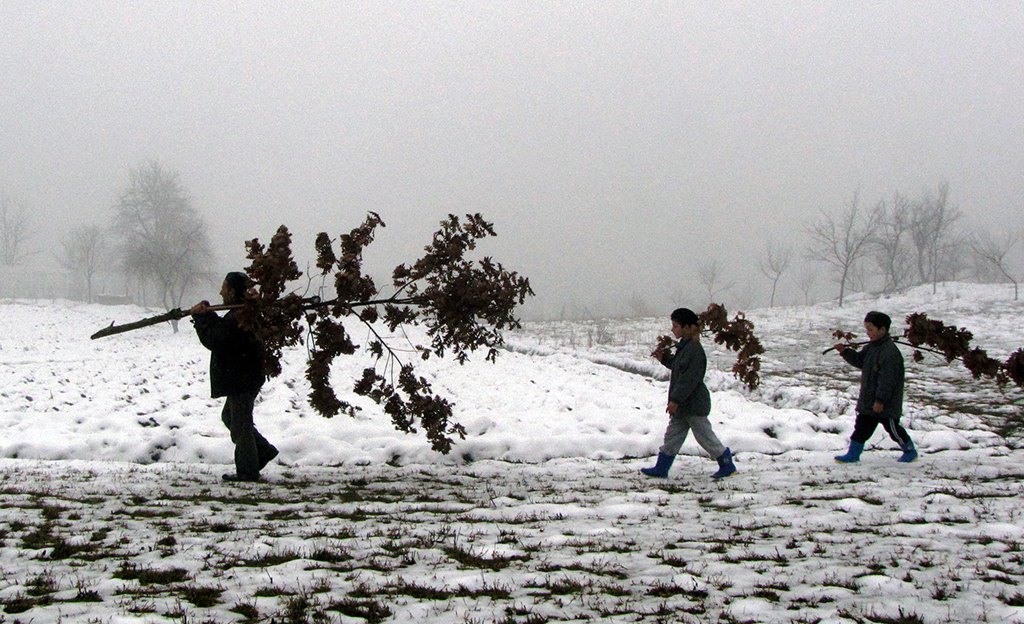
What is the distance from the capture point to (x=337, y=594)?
10.4 feet

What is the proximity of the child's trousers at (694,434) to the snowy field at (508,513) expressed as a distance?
1.19 ft

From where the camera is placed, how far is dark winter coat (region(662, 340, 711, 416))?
705 cm

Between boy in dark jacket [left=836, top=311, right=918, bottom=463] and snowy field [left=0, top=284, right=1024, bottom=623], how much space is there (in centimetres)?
34

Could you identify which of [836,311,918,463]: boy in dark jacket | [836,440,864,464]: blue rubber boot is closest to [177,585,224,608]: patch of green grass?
[836,311,918,463]: boy in dark jacket

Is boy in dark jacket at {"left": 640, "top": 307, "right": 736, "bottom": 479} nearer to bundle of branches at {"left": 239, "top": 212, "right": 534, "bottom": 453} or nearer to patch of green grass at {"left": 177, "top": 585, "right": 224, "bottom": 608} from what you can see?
bundle of branches at {"left": 239, "top": 212, "right": 534, "bottom": 453}

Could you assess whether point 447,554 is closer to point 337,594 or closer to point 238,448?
point 337,594

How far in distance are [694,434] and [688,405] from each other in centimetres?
33

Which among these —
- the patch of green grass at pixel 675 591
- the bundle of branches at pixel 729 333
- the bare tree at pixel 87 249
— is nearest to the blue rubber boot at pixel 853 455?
the bundle of branches at pixel 729 333

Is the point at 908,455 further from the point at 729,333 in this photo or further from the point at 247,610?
the point at 247,610

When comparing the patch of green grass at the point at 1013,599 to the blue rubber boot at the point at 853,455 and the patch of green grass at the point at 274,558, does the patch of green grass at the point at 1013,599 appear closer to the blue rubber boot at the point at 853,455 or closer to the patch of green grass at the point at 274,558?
the patch of green grass at the point at 274,558

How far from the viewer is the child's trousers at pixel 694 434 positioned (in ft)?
23.0

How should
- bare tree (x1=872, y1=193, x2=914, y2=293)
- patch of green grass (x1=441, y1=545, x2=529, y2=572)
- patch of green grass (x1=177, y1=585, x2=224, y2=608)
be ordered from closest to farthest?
patch of green grass (x1=177, y1=585, x2=224, y2=608) → patch of green grass (x1=441, y1=545, x2=529, y2=572) → bare tree (x1=872, y1=193, x2=914, y2=293)

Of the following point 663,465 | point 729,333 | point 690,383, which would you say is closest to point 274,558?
point 663,465

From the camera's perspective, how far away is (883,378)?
24.8 feet
